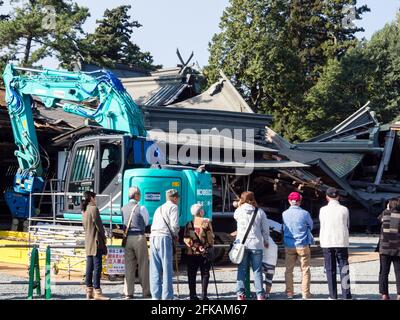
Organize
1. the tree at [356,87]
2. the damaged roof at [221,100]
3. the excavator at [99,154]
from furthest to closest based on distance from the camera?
the tree at [356,87], the damaged roof at [221,100], the excavator at [99,154]

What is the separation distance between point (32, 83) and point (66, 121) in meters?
5.75

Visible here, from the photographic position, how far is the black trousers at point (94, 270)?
38.6ft

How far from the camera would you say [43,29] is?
31.2m

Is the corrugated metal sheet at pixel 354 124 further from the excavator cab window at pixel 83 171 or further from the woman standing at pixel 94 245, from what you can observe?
the woman standing at pixel 94 245

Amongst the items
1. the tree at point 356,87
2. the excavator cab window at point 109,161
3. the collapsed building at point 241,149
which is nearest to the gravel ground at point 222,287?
the excavator cab window at point 109,161

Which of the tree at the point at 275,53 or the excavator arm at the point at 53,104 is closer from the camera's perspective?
the excavator arm at the point at 53,104

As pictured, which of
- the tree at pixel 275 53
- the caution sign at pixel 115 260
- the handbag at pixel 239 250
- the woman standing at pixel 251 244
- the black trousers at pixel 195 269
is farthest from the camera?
the tree at pixel 275 53

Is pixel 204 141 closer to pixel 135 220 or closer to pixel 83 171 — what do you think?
pixel 83 171

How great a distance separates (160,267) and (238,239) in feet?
4.33

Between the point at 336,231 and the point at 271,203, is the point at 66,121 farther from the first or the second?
the point at 336,231

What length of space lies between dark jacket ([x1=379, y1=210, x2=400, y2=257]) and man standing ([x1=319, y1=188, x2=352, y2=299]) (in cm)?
66

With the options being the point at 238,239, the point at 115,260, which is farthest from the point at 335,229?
the point at 115,260
